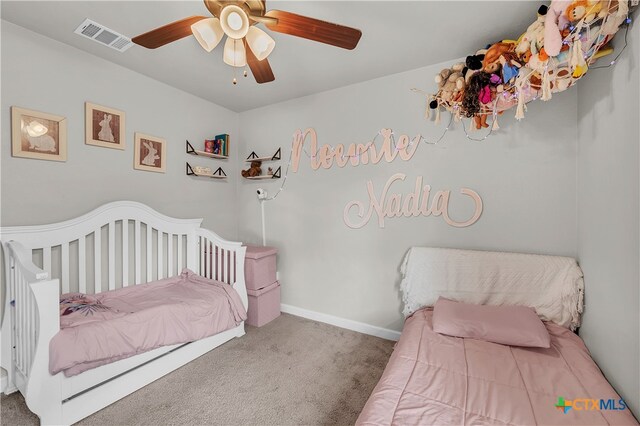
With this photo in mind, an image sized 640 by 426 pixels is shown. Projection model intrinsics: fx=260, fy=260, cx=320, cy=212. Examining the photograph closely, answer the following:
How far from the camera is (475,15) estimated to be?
1.60m

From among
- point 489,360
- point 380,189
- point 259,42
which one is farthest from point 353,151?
point 489,360

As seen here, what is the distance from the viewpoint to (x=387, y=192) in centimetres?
236

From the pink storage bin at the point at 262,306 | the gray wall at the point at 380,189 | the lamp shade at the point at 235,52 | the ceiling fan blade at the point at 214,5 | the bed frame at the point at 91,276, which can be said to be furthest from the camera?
the pink storage bin at the point at 262,306

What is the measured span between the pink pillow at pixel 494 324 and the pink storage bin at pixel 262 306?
1.64 meters

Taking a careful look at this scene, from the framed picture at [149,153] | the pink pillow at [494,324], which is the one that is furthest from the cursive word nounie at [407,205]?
the framed picture at [149,153]

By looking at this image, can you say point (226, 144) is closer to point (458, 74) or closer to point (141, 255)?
point (141, 255)

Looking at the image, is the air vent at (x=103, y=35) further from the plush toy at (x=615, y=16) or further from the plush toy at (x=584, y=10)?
the plush toy at (x=615, y=16)

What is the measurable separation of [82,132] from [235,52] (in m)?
1.50

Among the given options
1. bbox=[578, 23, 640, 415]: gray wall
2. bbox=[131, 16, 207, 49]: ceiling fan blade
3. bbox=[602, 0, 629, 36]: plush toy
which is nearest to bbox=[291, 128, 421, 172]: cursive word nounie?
bbox=[578, 23, 640, 415]: gray wall

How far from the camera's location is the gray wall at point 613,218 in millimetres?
1087

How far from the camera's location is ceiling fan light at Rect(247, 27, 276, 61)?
1.34 meters

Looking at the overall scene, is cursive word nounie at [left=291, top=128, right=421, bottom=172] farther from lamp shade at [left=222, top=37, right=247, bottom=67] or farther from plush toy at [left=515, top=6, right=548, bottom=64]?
lamp shade at [left=222, top=37, right=247, bottom=67]

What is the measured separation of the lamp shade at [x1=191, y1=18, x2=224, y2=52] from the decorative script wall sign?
1.45 meters

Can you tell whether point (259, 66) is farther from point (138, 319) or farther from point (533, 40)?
point (138, 319)
